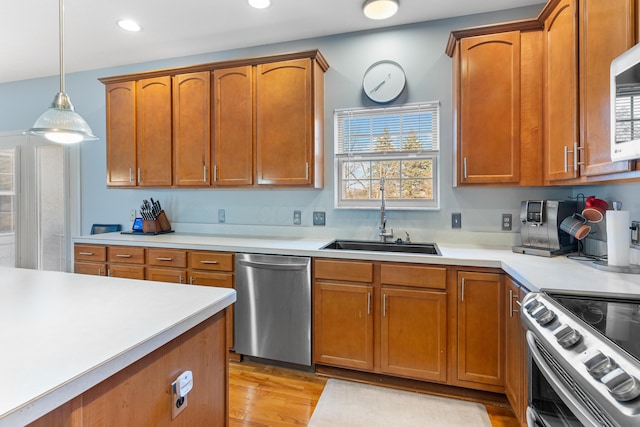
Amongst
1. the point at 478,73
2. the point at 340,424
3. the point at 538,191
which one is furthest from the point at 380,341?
the point at 478,73

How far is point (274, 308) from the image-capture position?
92.9 inches

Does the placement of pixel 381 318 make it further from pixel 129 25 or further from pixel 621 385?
pixel 129 25

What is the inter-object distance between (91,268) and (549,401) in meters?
3.38

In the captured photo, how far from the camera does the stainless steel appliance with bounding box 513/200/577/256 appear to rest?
2.00 metres

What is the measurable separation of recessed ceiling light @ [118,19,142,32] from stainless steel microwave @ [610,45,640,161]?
Answer: 328 centimetres

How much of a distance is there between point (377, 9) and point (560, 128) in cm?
153

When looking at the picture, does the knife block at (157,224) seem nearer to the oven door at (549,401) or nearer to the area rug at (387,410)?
the area rug at (387,410)

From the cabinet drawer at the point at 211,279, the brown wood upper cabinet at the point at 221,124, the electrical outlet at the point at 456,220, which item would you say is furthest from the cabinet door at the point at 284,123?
the electrical outlet at the point at 456,220

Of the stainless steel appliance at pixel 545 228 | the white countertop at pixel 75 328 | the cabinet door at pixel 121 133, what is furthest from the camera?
the cabinet door at pixel 121 133

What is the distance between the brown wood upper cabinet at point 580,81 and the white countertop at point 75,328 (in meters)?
1.87

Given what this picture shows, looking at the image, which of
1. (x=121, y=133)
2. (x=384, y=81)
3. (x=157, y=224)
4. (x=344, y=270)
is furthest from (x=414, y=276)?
(x=121, y=133)

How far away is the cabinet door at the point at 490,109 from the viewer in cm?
217

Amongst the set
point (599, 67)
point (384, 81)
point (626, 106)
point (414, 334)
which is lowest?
point (414, 334)

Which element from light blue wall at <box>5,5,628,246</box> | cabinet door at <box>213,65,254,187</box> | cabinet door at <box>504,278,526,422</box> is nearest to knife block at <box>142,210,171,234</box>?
light blue wall at <box>5,5,628,246</box>
